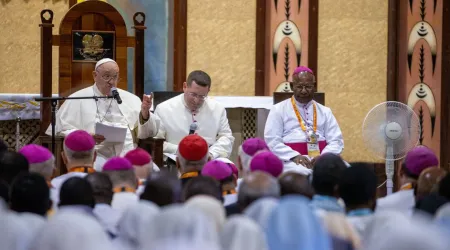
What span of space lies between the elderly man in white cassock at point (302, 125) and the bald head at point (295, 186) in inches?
159

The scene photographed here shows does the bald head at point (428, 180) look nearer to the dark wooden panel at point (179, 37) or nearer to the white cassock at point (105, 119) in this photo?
the white cassock at point (105, 119)

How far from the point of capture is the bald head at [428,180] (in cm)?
634

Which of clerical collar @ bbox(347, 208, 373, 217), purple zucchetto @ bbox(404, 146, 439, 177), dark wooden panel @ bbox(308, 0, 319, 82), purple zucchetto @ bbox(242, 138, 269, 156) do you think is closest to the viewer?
clerical collar @ bbox(347, 208, 373, 217)

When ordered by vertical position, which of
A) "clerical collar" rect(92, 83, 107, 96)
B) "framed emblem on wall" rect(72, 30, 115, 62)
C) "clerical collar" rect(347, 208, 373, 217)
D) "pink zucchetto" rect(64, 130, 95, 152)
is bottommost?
"clerical collar" rect(347, 208, 373, 217)

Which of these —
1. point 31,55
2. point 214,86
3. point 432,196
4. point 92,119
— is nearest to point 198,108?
point 92,119

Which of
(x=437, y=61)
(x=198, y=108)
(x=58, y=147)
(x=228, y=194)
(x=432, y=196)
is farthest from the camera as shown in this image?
(x=437, y=61)

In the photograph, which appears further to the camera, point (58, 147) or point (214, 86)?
point (214, 86)

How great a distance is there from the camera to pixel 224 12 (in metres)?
13.3

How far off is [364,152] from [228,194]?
7.01 m

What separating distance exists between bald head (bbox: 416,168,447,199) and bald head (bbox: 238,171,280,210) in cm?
141

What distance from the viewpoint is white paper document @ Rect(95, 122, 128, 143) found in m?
9.23

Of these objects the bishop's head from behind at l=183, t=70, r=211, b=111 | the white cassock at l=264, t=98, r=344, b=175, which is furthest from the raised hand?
the white cassock at l=264, t=98, r=344, b=175

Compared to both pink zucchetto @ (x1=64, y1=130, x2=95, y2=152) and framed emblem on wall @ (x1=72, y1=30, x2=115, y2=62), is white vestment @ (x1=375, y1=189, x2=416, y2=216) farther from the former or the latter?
framed emblem on wall @ (x1=72, y1=30, x2=115, y2=62)

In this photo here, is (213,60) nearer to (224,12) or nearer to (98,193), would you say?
(224,12)
